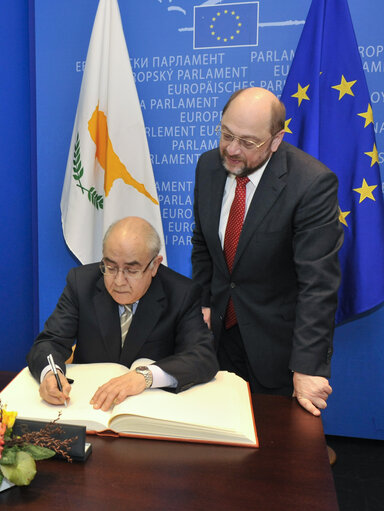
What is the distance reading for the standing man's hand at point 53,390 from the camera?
4.92 ft

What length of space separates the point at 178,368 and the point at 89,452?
16.4 inches

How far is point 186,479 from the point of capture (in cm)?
122

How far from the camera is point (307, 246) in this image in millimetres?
1955

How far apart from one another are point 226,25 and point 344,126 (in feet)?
3.29

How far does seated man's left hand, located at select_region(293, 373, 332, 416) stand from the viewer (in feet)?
5.42

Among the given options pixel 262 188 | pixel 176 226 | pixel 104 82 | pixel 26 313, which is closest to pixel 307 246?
pixel 262 188

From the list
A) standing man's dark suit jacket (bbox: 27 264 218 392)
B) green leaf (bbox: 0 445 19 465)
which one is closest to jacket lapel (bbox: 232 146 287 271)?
standing man's dark suit jacket (bbox: 27 264 218 392)

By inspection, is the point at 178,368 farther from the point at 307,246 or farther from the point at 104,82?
the point at 104,82

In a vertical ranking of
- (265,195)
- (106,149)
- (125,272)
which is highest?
(106,149)

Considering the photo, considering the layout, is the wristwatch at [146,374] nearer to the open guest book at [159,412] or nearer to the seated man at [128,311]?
the open guest book at [159,412]

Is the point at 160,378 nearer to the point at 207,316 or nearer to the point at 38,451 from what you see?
the point at 38,451

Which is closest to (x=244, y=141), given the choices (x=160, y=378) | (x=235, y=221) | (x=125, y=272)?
(x=235, y=221)

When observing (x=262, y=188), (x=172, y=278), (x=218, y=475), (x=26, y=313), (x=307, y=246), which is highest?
(x=262, y=188)

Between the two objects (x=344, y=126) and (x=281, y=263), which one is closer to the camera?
(x=281, y=263)
